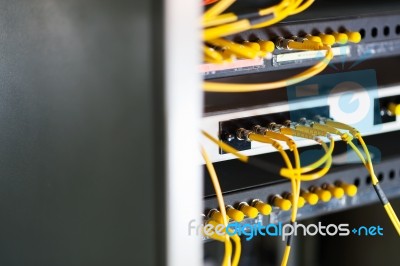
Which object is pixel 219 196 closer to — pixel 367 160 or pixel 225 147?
pixel 225 147

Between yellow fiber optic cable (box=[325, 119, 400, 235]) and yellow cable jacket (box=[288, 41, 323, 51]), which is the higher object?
yellow cable jacket (box=[288, 41, 323, 51])

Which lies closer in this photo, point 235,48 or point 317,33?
point 235,48

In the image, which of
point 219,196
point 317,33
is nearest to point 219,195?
point 219,196

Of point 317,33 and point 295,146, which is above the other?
point 317,33

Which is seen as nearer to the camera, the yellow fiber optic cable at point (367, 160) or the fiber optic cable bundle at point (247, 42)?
the fiber optic cable bundle at point (247, 42)

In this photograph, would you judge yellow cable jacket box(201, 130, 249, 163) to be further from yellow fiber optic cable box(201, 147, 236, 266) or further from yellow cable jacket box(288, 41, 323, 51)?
yellow cable jacket box(288, 41, 323, 51)

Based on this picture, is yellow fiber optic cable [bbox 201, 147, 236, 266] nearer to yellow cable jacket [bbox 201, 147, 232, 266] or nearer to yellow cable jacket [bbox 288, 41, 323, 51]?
yellow cable jacket [bbox 201, 147, 232, 266]

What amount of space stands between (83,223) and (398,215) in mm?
486

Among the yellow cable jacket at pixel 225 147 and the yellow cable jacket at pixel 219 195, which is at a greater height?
the yellow cable jacket at pixel 225 147

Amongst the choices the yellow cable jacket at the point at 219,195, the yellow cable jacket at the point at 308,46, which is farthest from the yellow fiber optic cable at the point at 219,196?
the yellow cable jacket at the point at 308,46

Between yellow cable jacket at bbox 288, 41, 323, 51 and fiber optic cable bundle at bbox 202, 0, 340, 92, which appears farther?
yellow cable jacket at bbox 288, 41, 323, 51

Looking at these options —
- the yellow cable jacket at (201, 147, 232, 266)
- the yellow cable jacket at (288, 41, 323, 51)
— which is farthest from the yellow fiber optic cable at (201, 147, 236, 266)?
the yellow cable jacket at (288, 41, 323, 51)

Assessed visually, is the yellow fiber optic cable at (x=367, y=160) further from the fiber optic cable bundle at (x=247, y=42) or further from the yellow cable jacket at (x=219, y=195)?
the yellow cable jacket at (x=219, y=195)

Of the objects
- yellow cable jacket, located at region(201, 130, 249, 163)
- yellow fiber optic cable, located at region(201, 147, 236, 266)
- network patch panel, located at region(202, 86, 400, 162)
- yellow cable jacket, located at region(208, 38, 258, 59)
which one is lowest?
yellow fiber optic cable, located at region(201, 147, 236, 266)
